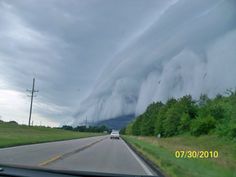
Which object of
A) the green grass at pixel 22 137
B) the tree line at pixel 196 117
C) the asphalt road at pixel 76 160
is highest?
the tree line at pixel 196 117

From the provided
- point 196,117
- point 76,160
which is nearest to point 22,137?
point 76,160

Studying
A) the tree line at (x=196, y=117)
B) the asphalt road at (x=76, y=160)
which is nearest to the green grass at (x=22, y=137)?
the asphalt road at (x=76, y=160)

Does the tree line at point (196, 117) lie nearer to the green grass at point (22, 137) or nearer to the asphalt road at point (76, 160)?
the green grass at point (22, 137)

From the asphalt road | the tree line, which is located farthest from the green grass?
the tree line

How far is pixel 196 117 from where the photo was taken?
89000 mm

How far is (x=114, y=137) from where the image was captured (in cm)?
8981

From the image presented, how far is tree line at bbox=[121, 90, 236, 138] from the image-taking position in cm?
5569

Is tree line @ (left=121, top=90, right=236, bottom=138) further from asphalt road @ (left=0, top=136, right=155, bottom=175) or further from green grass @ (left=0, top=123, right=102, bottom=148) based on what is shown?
asphalt road @ (left=0, top=136, right=155, bottom=175)

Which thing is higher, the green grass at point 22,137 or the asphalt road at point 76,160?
the green grass at point 22,137

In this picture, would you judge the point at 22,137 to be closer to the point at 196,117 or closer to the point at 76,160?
the point at 76,160

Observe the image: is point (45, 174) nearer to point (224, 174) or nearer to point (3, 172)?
point (3, 172)

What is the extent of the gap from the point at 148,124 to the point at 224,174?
12891 centimetres

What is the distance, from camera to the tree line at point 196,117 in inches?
2192

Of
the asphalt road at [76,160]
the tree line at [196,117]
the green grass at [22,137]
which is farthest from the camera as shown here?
the tree line at [196,117]
